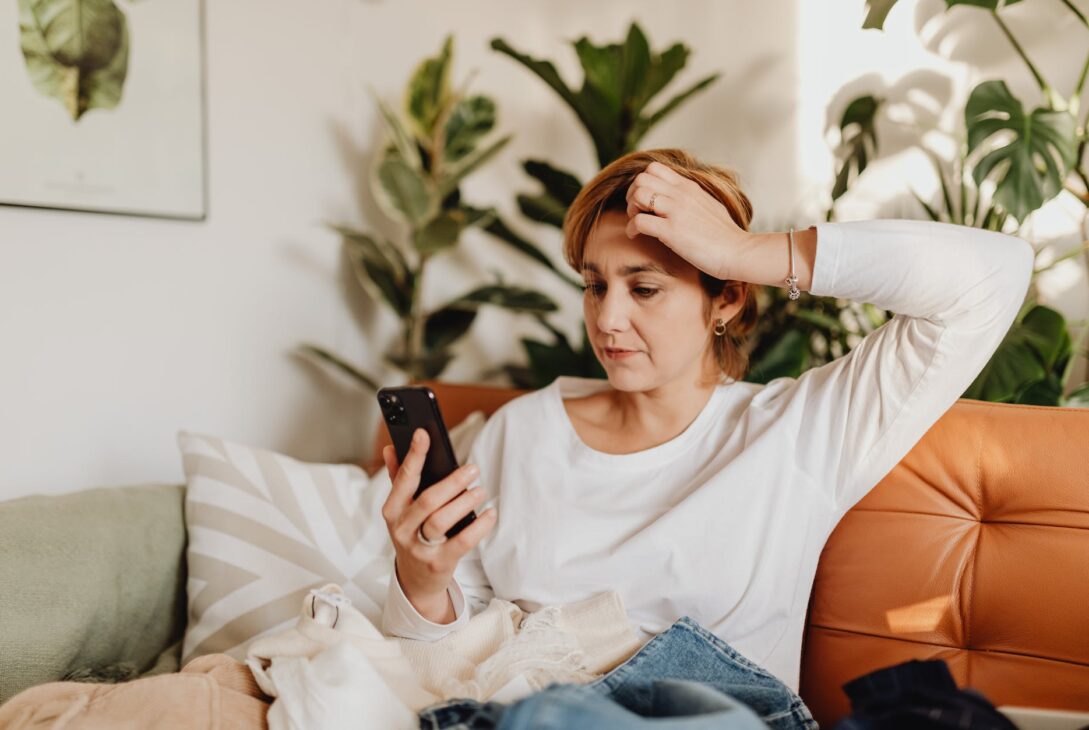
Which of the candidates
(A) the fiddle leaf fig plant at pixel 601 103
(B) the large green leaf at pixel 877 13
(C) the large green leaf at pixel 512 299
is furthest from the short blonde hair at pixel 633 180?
(C) the large green leaf at pixel 512 299

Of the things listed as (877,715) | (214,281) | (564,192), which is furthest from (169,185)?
(877,715)

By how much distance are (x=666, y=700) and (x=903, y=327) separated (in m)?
0.61

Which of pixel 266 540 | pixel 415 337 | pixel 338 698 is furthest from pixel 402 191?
pixel 338 698

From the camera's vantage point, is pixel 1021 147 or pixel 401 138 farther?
pixel 401 138

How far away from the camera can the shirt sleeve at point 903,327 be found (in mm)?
1124

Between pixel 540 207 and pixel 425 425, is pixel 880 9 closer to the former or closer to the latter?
pixel 540 207

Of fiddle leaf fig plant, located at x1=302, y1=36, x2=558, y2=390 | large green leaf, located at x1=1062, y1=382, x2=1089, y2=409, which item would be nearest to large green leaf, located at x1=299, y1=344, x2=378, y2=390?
fiddle leaf fig plant, located at x1=302, y1=36, x2=558, y2=390

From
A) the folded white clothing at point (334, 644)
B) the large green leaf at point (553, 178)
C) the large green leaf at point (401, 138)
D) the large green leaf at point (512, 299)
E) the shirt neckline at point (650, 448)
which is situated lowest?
the folded white clothing at point (334, 644)

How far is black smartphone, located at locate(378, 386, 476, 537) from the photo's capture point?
3.71 ft

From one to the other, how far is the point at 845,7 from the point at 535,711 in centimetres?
192

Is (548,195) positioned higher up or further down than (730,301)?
higher up

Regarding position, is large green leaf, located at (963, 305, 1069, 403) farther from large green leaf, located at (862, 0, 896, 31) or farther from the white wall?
large green leaf, located at (862, 0, 896, 31)

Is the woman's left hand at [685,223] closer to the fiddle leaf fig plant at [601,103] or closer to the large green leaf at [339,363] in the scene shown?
the fiddle leaf fig plant at [601,103]

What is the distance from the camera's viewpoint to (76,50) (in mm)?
1662
